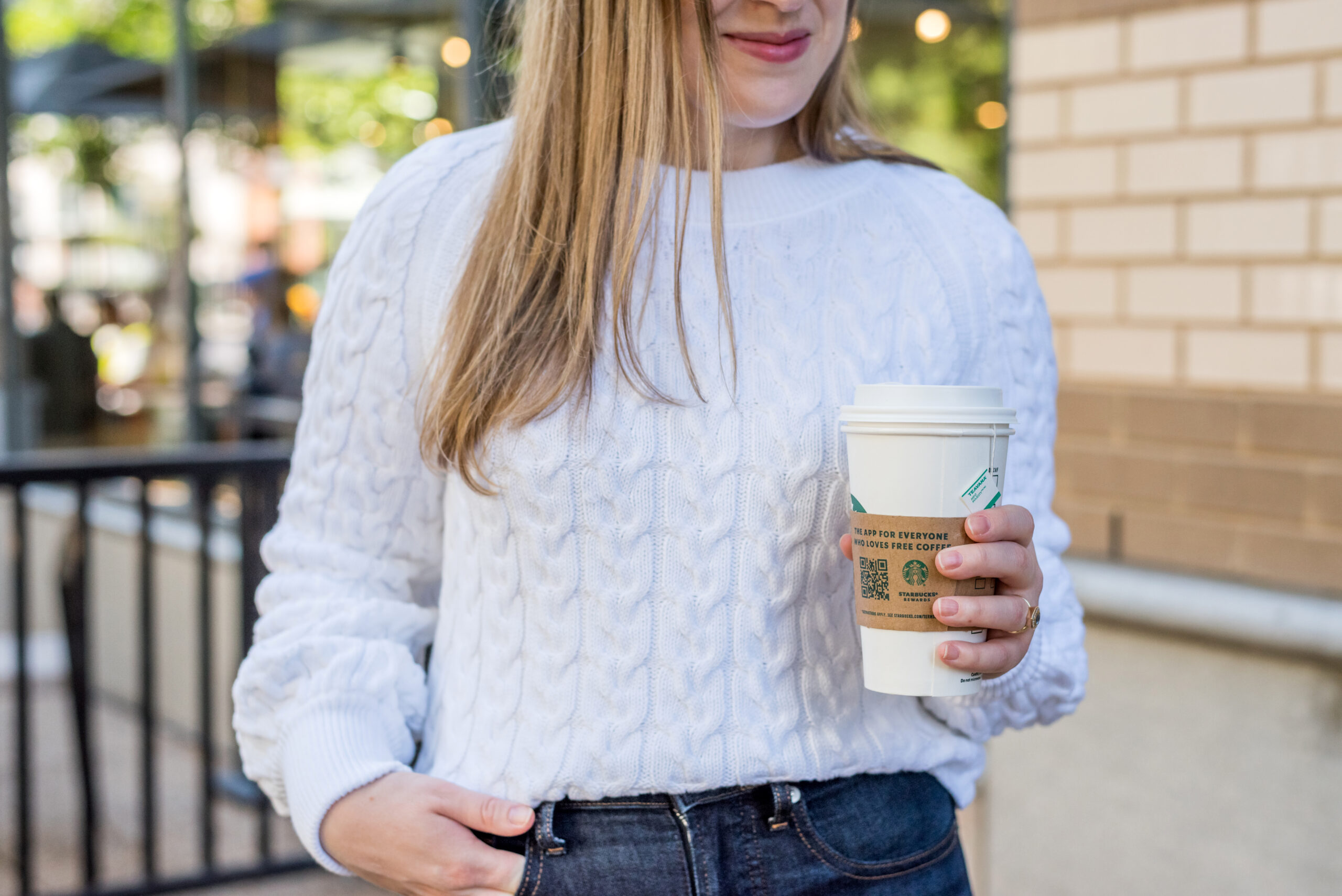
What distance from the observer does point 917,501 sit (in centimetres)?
113

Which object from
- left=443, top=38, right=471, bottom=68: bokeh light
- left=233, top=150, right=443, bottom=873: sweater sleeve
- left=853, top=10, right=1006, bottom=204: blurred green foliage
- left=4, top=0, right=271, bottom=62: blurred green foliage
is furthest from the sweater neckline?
left=4, top=0, right=271, bottom=62: blurred green foliage

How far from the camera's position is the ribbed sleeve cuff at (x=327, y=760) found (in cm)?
132

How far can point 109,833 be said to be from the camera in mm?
4852

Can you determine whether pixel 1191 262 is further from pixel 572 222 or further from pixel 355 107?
pixel 355 107

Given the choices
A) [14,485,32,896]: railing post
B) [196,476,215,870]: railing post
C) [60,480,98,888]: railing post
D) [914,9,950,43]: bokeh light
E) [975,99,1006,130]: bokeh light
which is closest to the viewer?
[14,485,32,896]: railing post

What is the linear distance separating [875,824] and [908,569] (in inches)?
14.4

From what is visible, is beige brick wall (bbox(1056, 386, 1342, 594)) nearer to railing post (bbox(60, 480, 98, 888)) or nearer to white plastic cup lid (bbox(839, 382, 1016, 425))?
white plastic cup lid (bbox(839, 382, 1016, 425))

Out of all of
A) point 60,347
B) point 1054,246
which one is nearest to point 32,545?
point 60,347

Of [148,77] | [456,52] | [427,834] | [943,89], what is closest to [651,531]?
[427,834]

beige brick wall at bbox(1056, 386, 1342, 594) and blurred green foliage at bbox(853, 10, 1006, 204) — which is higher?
blurred green foliage at bbox(853, 10, 1006, 204)

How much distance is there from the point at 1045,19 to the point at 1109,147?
465 millimetres

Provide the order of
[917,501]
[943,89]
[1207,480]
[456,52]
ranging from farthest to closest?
1. [456,52]
2. [943,89]
3. [1207,480]
4. [917,501]

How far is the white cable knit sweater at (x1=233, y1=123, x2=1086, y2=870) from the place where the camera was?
131 cm

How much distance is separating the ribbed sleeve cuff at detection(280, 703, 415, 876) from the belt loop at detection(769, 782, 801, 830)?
39cm
